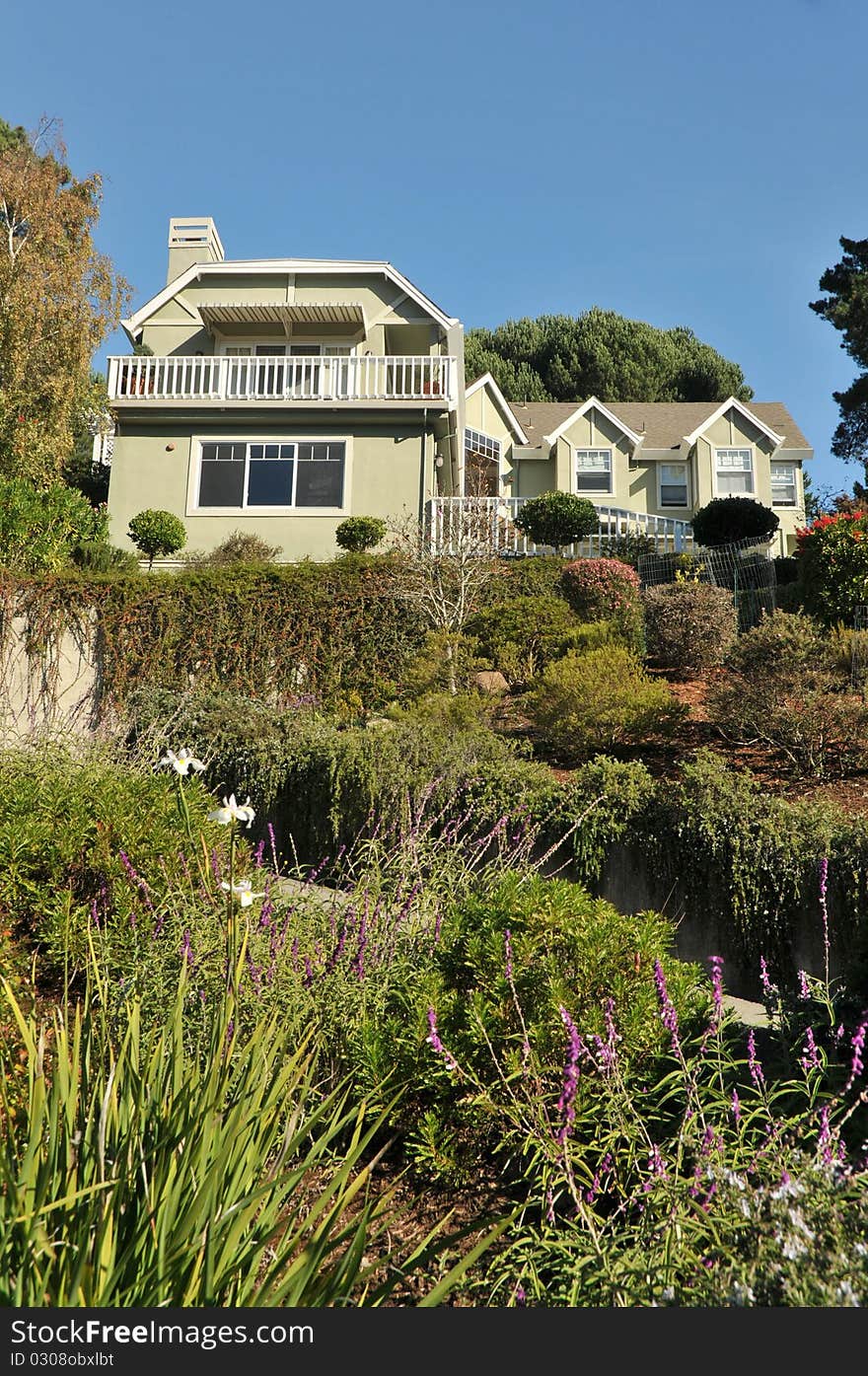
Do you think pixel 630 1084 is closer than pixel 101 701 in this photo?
Yes

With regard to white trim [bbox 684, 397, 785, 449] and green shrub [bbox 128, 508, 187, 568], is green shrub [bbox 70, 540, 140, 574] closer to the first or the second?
green shrub [bbox 128, 508, 187, 568]

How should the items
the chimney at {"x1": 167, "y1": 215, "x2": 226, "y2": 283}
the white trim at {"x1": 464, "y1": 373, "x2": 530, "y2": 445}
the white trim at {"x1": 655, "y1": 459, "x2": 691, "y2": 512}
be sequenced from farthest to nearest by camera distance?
the white trim at {"x1": 655, "y1": 459, "x2": 691, "y2": 512}
the white trim at {"x1": 464, "y1": 373, "x2": 530, "y2": 445}
the chimney at {"x1": 167, "y1": 215, "x2": 226, "y2": 283}

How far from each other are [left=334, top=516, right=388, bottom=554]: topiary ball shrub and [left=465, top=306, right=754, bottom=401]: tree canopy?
971 inches

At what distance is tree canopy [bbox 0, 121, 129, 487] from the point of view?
1984cm

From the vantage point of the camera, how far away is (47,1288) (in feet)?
6.47

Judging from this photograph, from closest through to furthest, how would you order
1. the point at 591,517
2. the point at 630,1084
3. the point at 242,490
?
1. the point at 630,1084
2. the point at 591,517
3. the point at 242,490

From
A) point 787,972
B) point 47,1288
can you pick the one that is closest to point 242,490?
point 787,972

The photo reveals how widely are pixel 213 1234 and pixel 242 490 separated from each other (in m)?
18.7

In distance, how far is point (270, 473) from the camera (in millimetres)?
19625

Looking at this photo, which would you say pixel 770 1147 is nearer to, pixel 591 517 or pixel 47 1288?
pixel 47 1288

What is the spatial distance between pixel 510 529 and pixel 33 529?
8701 mm

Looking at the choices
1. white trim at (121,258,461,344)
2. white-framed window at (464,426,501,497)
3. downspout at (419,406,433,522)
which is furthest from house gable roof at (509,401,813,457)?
downspout at (419,406,433,522)

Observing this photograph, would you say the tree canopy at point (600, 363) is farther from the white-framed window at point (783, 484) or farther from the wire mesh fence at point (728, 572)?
the wire mesh fence at point (728, 572)

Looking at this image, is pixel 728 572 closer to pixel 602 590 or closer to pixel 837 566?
pixel 602 590
